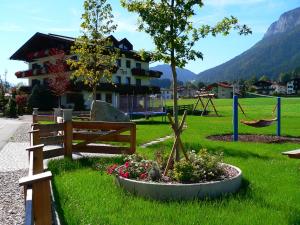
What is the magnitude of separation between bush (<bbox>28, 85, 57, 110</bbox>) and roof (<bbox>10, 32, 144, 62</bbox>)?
6.13 meters

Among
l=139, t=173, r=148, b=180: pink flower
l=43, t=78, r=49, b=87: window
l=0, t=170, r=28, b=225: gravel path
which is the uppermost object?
l=43, t=78, r=49, b=87: window

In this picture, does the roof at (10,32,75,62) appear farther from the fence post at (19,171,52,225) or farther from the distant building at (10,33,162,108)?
the fence post at (19,171,52,225)

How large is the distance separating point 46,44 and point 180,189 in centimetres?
5850

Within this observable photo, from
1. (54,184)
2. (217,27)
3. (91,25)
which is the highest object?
(91,25)

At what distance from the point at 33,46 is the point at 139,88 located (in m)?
17.0

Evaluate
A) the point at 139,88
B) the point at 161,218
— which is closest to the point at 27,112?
the point at 139,88

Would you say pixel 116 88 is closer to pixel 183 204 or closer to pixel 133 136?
pixel 133 136

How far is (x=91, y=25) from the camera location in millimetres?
27781

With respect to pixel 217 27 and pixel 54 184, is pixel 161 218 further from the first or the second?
pixel 217 27

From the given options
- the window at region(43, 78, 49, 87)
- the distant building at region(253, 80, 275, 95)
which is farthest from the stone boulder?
the distant building at region(253, 80, 275, 95)

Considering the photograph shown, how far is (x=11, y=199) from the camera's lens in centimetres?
920

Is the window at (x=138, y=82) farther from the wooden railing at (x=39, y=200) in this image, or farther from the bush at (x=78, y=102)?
the wooden railing at (x=39, y=200)

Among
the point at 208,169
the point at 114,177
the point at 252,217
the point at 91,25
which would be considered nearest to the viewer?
the point at 252,217

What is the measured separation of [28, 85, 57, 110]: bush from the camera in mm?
57969
